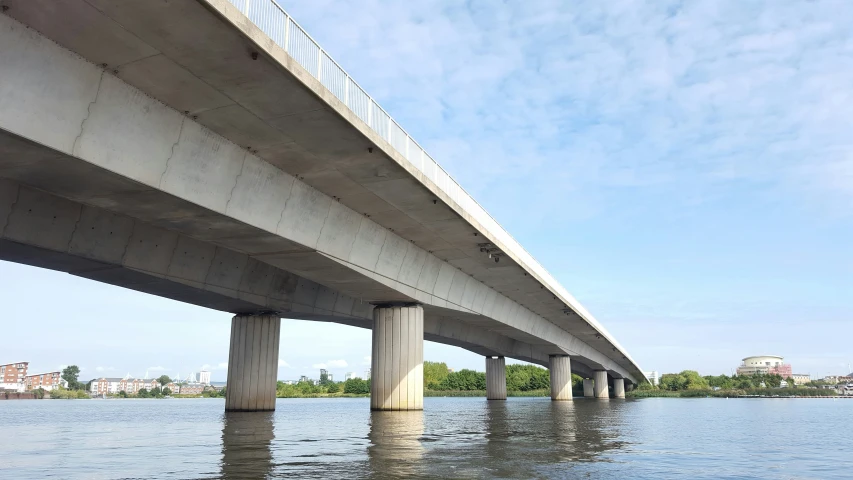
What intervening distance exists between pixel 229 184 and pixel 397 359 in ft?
50.8

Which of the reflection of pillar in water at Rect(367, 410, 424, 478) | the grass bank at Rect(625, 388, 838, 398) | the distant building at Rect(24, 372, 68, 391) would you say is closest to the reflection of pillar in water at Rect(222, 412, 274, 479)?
the reflection of pillar in water at Rect(367, 410, 424, 478)

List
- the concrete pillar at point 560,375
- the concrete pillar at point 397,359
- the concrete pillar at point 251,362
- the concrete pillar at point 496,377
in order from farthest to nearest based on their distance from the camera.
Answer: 1. the concrete pillar at point 496,377
2. the concrete pillar at point 560,375
3. the concrete pillar at point 251,362
4. the concrete pillar at point 397,359

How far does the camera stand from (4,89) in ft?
35.6

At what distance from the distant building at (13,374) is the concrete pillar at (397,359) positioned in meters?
199

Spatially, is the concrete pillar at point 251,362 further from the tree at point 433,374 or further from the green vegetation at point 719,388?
the tree at point 433,374

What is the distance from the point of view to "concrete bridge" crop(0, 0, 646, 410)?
1169 centimetres

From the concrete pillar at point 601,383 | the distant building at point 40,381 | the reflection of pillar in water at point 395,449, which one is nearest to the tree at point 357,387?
the concrete pillar at point 601,383

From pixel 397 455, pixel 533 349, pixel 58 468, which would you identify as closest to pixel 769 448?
pixel 397 455

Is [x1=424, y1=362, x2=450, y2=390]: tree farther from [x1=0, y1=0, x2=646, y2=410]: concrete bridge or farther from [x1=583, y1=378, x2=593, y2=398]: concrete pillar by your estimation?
[x1=0, y1=0, x2=646, y2=410]: concrete bridge

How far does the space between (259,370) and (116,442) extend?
593 inches

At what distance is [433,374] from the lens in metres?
144

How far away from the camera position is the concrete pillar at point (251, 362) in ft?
104

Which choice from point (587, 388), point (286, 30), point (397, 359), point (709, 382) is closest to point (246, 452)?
point (286, 30)

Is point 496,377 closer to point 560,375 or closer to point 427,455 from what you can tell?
point 560,375
